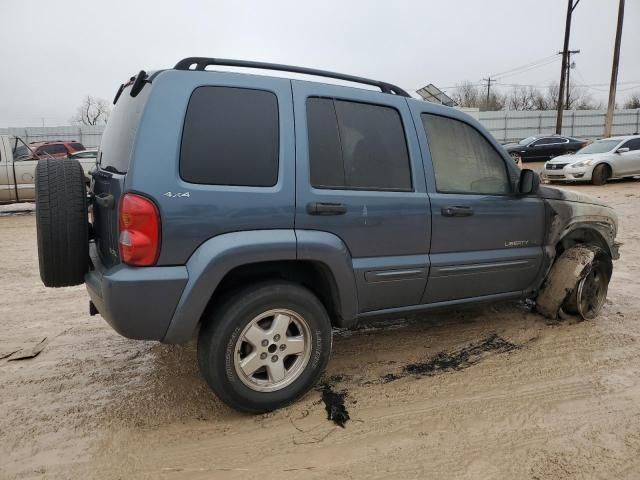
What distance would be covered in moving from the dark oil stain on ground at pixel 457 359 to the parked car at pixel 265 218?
0.46 metres

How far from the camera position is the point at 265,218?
2.75 metres

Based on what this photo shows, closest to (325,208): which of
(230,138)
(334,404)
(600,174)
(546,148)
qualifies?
(230,138)

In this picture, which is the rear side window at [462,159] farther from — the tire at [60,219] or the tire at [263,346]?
the tire at [60,219]

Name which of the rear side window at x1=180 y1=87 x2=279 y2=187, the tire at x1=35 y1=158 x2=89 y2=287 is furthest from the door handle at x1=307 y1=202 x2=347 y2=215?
the tire at x1=35 y1=158 x2=89 y2=287

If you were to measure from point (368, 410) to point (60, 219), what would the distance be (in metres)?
2.14

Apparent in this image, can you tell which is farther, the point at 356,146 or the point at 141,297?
the point at 356,146

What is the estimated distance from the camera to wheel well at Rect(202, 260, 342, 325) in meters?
2.88

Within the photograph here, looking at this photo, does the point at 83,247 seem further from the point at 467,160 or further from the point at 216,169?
the point at 467,160

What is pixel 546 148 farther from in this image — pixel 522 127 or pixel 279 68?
pixel 279 68

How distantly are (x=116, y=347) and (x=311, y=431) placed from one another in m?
1.98

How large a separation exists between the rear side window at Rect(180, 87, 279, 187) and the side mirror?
204 cm

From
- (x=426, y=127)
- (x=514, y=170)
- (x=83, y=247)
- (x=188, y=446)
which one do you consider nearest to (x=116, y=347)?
(x=83, y=247)

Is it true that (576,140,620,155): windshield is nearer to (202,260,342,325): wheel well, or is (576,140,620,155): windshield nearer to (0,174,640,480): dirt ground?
(0,174,640,480): dirt ground

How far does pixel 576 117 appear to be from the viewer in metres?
35.2
